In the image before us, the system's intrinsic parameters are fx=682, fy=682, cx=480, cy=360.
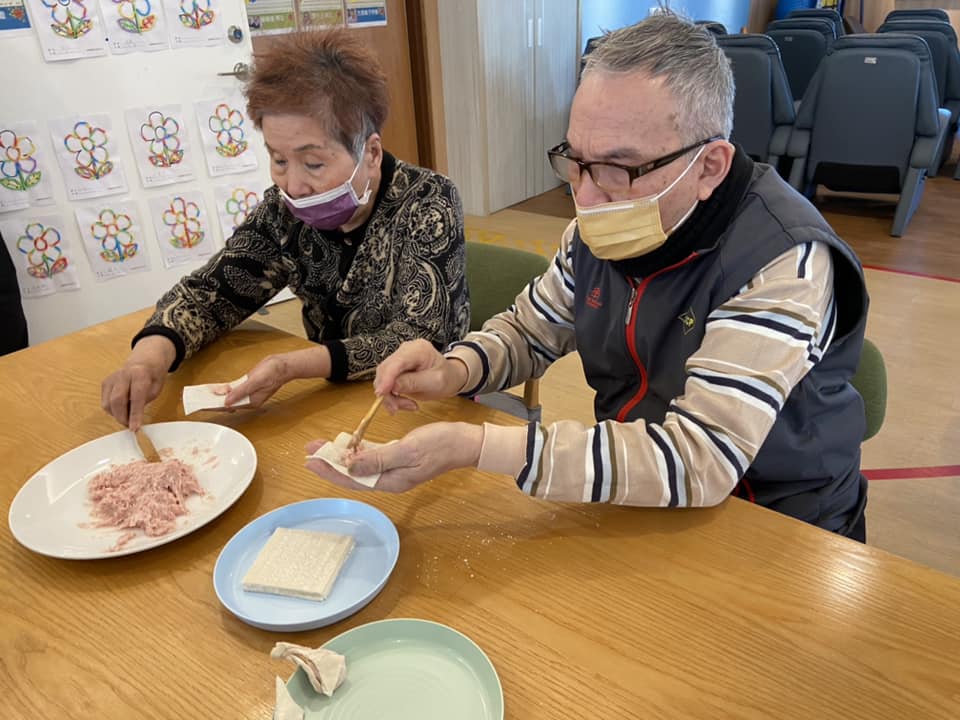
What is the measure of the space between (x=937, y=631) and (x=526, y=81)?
4.64 meters

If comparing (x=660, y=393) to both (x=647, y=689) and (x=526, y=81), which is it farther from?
(x=526, y=81)

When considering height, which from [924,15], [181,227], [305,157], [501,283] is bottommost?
[181,227]

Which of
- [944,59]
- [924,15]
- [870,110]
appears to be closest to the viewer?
[870,110]

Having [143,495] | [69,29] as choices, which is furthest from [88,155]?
[143,495]

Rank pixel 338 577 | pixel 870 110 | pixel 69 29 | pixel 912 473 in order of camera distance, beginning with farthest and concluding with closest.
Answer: pixel 870 110, pixel 69 29, pixel 912 473, pixel 338 577

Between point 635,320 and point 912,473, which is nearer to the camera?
point 635,320

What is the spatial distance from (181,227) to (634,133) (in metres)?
2.56

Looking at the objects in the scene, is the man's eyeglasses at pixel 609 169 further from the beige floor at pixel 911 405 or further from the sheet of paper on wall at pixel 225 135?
the sheet of paper on wall at pixel 225 135

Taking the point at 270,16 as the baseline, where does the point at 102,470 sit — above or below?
below

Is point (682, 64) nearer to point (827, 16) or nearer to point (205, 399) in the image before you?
point (205, 399)

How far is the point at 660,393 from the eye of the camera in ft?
3.60

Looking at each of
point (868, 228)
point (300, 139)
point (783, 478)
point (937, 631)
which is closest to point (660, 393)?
point (783, 478)

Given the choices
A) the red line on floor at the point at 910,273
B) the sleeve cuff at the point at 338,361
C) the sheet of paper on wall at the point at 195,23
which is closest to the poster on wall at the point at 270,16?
the sheet of paper on wall at the point at 195,23

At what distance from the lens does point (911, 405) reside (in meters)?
2.50
